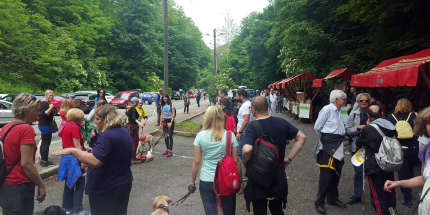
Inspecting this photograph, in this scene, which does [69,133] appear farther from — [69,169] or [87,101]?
[87,101]

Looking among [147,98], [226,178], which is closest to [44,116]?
[226,178]

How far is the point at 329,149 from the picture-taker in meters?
4.47

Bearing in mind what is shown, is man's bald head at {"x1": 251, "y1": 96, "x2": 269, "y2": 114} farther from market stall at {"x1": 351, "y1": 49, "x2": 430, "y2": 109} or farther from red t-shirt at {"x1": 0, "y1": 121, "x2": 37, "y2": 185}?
market stall at {"x1": 351, "y1": 49, "x2": 430, "y2": 109}

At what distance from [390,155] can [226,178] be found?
2117 mm

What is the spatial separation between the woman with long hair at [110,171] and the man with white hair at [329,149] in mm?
2993

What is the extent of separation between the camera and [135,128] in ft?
23.9

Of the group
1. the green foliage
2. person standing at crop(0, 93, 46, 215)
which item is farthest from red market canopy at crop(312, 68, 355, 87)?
the green foliage

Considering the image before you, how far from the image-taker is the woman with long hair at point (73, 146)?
4.16 m

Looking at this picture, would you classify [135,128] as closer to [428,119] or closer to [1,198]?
[1,198]

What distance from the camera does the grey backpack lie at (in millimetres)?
3537

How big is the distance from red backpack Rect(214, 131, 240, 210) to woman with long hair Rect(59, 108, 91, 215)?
2262mm

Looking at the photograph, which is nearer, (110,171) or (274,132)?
(110,171)

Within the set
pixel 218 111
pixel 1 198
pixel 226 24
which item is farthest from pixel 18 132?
pixel 226 24

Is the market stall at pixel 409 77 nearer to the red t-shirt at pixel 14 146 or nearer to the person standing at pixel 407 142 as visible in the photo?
the person standing at pixel 407 142
